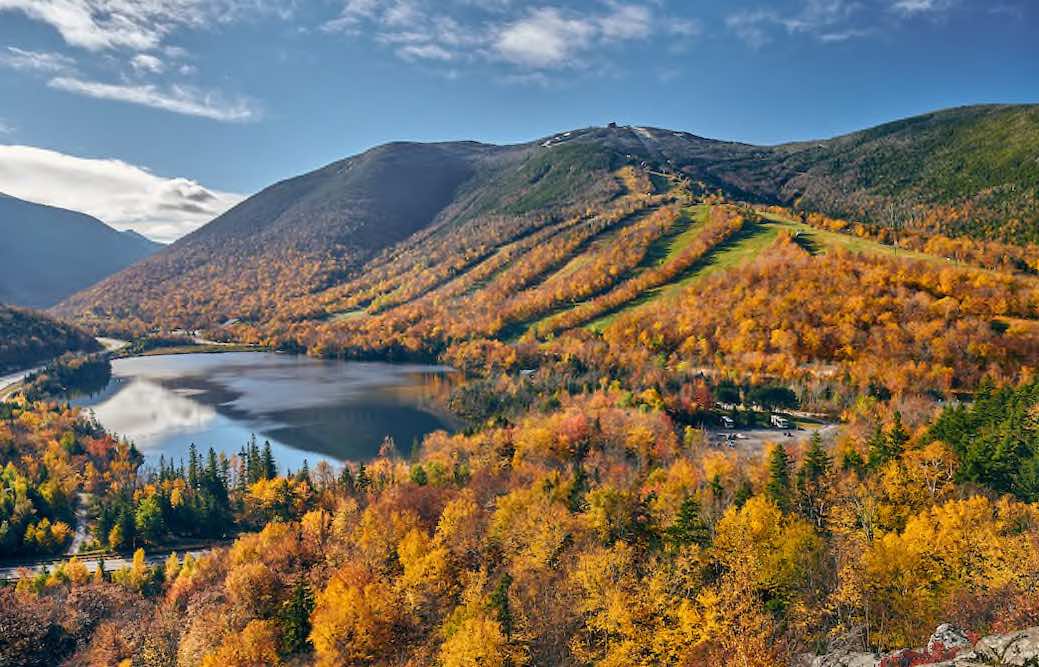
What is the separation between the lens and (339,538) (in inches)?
2709

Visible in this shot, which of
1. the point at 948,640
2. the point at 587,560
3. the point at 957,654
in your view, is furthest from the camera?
the point at 587,560

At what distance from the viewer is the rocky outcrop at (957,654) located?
821 inches

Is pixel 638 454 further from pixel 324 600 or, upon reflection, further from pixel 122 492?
pixel 122 492

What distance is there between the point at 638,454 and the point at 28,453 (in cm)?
11743

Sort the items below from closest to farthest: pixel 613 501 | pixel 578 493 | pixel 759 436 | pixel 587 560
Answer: pixel 587 560, pixel 613 501, pixel 578 493, pixel 759 436

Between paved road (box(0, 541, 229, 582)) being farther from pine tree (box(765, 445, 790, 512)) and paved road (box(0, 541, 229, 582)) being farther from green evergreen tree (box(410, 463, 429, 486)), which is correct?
pine tree (box(765, 445, 790, 512))

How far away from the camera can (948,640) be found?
2686 centimetres

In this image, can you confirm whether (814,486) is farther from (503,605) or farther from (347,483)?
(347,483)

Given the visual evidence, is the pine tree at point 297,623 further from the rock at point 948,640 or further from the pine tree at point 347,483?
the rock at point 948,640

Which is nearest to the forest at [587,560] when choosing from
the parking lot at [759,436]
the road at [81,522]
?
the road at [81,522]

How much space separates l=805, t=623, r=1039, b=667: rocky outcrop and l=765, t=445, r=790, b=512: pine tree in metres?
24.3

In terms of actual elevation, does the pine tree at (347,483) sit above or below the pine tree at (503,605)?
below

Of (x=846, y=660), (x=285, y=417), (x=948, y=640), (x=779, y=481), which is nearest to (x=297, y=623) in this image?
(x=846, y=660)

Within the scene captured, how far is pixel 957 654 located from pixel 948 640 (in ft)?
11.6
